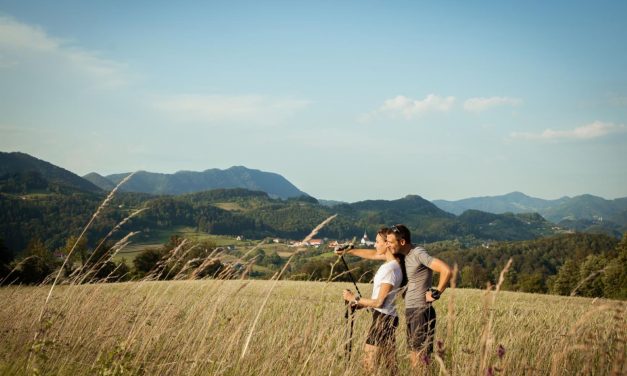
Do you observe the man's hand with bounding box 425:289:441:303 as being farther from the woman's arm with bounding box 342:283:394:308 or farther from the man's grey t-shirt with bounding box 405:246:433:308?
the woman's arm with bounding box 342:283:394:308

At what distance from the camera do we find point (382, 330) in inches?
194

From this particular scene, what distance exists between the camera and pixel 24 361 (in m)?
3.53

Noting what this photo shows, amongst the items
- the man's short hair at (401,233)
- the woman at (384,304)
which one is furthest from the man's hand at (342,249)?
the man's short hair at (401,233)

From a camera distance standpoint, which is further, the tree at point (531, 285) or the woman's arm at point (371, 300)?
the tree at point (531, 285)

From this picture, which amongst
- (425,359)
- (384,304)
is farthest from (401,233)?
(425,359)

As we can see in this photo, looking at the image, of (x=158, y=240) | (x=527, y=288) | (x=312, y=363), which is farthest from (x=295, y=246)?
(x=158, y=240)

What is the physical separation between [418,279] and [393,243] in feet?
1.94

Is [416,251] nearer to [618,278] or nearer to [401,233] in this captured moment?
[401,233]

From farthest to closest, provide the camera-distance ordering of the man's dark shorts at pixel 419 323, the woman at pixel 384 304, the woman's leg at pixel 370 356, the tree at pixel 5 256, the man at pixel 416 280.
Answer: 1. the tree at pixel 5 256
2. the man at pixel 416 280
3. the man's dark shorts at pixel 419 323
4. the woman at pixel 384 304
5. the woman's leg at pixel 370 356

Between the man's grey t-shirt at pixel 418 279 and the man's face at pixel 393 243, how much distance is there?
0.26m

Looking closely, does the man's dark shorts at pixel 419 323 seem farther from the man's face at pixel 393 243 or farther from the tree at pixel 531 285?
the tree at pixel 531 285

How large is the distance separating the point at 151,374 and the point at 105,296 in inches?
125

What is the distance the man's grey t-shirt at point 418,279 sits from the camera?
546 centimetres

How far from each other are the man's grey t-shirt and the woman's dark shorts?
438 mm
